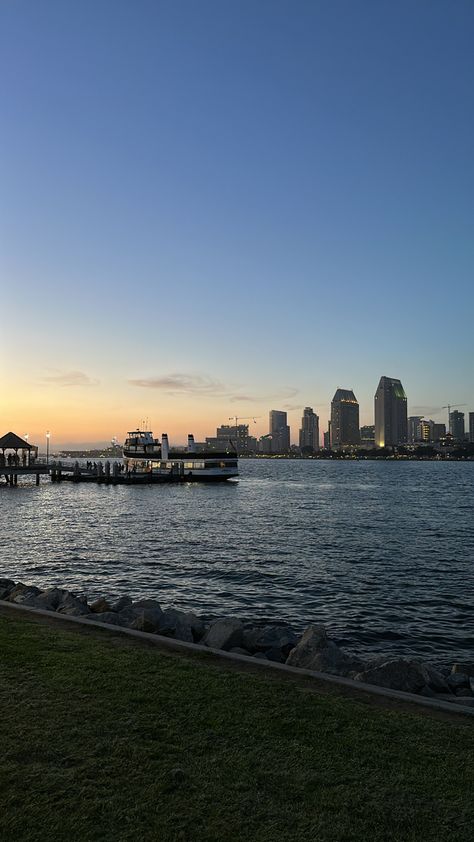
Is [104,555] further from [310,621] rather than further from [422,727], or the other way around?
[422,727]

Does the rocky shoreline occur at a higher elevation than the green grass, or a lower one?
lower

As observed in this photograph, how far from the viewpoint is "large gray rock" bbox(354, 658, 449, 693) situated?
897 cm

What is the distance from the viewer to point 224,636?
1133 cm

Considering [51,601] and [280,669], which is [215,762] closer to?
[280,669]

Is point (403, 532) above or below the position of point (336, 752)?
below

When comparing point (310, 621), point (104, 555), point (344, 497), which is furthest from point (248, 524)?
point (344, 497)

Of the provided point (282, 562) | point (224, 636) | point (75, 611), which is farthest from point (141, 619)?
point (282, 562)

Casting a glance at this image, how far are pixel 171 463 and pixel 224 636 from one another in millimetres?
86221

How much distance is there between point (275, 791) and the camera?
16.4 ft

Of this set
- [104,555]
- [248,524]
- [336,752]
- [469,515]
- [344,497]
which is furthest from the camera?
[344,497]

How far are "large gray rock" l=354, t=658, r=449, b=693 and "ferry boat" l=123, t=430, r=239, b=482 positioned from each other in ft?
277

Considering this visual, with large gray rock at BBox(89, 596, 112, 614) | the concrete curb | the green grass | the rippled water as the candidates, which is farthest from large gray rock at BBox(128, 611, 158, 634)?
the rippled water

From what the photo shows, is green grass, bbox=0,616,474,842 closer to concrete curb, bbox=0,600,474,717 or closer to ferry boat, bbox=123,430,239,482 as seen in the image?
concrete curb, bbox=0,600,474,717

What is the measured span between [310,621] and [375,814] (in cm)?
1353
